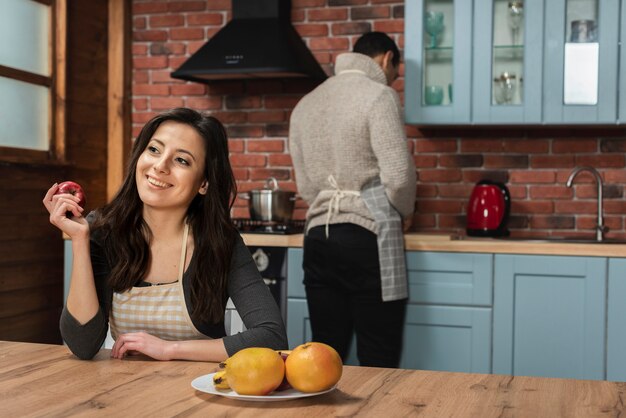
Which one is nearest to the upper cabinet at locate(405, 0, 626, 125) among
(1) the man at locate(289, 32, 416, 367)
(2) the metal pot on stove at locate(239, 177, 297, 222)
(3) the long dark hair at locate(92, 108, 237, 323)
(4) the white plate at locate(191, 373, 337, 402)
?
(1) the man at locate(289, 32, 416, 367)

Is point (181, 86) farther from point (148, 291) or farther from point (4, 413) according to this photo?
point (4, 413)

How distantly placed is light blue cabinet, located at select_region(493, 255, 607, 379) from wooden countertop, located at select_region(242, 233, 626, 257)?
3cm

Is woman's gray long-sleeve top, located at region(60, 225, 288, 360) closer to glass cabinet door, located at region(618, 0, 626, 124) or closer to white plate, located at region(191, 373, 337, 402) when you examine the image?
white plate, located at region(191, 373, 337, 402)

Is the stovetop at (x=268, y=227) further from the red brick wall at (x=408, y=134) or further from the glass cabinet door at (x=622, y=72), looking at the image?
the glass cabinet door at (x=622, y=72)

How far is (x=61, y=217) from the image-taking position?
179 cm

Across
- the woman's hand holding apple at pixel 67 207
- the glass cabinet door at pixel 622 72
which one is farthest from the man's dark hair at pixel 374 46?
Answer: the woman's hand holding apple at pixel 67 207

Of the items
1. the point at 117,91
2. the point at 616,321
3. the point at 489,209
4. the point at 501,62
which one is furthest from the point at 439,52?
the point at 117,91

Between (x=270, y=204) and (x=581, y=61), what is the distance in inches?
58.1

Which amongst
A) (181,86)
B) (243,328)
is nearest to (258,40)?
(181,86)

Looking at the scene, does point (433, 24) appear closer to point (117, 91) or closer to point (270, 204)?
point (270, 204)

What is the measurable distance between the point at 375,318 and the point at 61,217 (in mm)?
1820

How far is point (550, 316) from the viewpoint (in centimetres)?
346

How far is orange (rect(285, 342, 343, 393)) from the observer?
1.30 meters

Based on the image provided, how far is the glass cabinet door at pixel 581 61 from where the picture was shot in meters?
3.62
